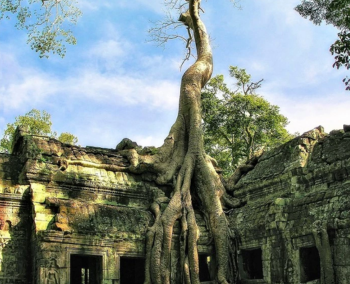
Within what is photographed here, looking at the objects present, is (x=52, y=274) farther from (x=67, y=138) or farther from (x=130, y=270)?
(x=67, y=138)

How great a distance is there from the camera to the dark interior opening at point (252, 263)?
11.8 m

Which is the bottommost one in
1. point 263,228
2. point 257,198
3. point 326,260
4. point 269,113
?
point 326,260

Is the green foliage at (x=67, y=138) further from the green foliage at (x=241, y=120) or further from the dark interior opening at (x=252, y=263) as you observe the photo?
the dark interior opening at (x=252, y=263)

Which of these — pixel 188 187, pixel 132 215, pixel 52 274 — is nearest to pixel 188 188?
pixel 188 187

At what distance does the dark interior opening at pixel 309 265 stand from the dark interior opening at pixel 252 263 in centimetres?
183

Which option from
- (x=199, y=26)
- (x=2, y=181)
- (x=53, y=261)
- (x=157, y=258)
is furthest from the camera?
(x=199, y=26)

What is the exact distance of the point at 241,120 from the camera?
20625 millimetres

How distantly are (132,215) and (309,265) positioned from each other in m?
4.08

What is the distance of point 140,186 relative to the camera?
1270 centimetres

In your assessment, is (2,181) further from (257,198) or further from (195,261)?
(257,198)

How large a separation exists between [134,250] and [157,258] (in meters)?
0.59

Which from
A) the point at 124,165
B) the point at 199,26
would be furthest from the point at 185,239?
the point at 199,26

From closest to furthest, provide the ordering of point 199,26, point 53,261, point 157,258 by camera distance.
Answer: point 53,261
point 157,258
point 199,26

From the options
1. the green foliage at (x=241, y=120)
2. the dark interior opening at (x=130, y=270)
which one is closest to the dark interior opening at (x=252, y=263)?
the dark interior opening at (x=130, y=270)
